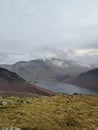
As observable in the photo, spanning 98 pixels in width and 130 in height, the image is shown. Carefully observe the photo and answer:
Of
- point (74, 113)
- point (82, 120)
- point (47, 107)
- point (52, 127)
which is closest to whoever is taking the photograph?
point (52, 127)

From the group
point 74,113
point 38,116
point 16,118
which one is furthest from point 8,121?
point 74,113

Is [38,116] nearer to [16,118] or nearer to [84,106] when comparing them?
[16,118]

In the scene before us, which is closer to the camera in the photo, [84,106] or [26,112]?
[26,112]

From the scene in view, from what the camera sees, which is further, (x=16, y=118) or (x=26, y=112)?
(x=26, y=112)

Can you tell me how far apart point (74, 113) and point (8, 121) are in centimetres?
555

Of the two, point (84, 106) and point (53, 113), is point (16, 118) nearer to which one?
point (53, 113)

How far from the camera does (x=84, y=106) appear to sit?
25578 millimetres

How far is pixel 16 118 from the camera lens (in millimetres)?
20531

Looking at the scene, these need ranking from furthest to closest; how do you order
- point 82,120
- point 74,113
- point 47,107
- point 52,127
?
point 47,107 → point 74,113 → point 82,120 → point 52,127

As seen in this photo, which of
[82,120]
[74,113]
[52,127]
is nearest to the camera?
[52,127]

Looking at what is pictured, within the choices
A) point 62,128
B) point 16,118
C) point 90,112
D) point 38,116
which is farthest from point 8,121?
point 90,112

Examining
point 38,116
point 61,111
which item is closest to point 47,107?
point 61,111

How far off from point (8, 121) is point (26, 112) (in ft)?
8.55

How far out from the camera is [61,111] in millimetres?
22953
